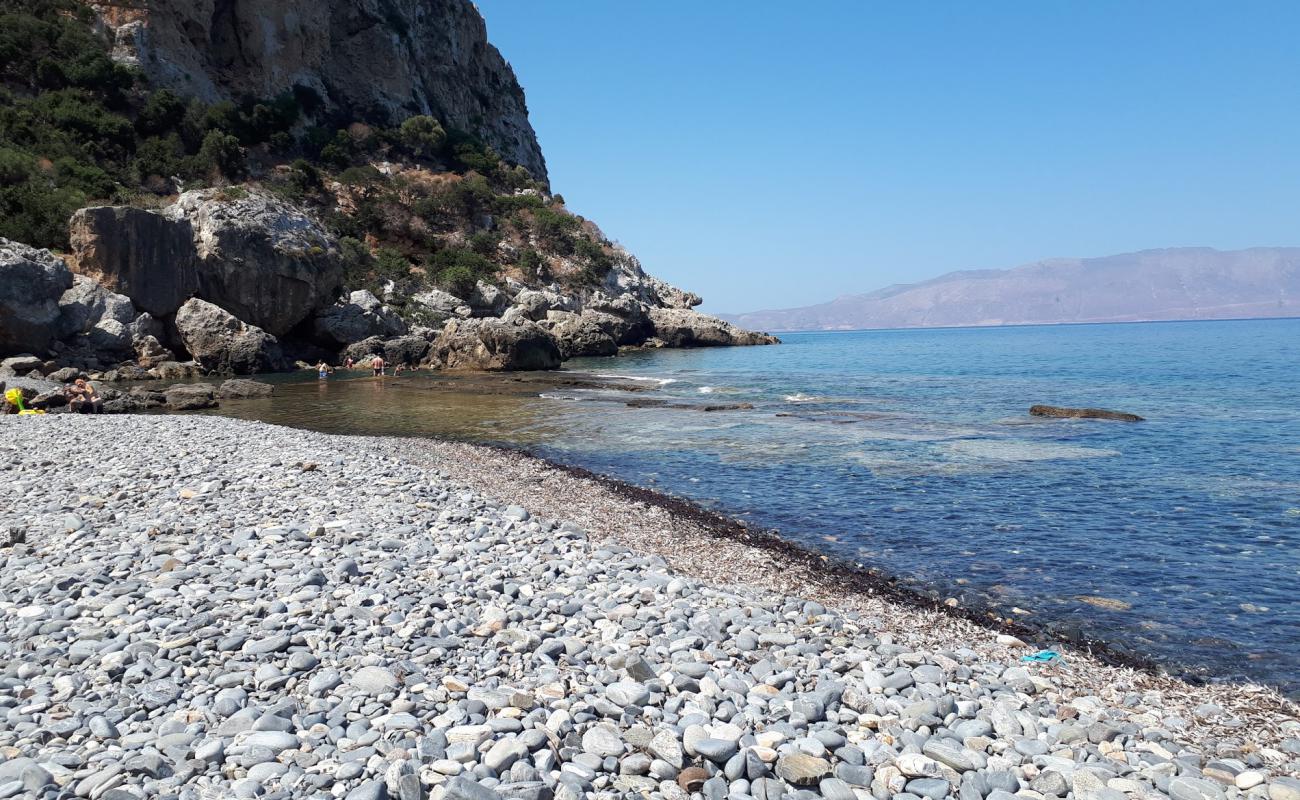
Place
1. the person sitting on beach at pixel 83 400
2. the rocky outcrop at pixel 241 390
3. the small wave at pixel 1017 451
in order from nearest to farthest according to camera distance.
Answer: the small wave at pixel 1017 451, the person sitting on beach at pixel 83 400, the rocky outcrop at pixel 241 390

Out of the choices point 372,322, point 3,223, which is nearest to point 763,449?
point 372,322

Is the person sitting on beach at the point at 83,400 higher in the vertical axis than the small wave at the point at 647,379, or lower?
higher

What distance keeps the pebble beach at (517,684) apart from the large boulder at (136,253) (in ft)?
126

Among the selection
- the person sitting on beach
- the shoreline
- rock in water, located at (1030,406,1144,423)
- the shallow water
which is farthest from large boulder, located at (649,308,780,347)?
the shoreline

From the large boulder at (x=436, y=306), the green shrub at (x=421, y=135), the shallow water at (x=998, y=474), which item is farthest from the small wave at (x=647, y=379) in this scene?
the green shrub at (x=421, y=135)

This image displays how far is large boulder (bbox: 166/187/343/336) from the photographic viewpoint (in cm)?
4491

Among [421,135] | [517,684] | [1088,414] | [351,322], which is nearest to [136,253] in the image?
[351,322]

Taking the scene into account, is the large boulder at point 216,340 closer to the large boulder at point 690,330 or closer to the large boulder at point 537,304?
the large boulder at point 537,304

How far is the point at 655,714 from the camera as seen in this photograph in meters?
4.85

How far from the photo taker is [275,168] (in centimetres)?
6931

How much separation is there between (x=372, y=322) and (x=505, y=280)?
2114 centimetres

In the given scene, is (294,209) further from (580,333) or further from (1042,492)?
(1042,492)

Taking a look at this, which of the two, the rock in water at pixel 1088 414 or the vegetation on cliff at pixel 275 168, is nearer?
the rock in water at pixel 1088 414

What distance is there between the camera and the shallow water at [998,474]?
8516 millimetres
